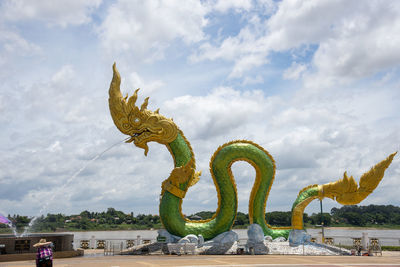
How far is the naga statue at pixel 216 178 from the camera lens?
673 inches

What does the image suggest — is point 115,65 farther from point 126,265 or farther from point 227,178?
point 126,265

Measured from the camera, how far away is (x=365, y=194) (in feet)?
55.7

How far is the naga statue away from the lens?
1709 cm

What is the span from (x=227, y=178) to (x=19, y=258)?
9.00m

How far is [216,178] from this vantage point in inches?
701

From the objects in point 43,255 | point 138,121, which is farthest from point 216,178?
point 43,255

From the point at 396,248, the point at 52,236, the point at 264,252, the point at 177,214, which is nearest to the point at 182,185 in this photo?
the point at 177,214

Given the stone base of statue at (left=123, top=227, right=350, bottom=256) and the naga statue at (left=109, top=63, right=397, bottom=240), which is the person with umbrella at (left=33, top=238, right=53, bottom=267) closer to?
the stone base of statue at (left=123, top=227, right=350, bottom=256)

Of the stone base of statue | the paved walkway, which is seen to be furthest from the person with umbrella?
the stone base of statue

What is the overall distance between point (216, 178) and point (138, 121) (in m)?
4.41

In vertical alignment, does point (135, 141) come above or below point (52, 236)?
above

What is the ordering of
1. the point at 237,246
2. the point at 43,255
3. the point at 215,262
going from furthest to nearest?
1. the point at 237,246
2. the point at 215,262
3. the point at 43,255

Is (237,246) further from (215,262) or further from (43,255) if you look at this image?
(43,255)

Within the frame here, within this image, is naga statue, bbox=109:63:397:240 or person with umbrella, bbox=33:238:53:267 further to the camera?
naga statue, bbox=109:63:397:240
